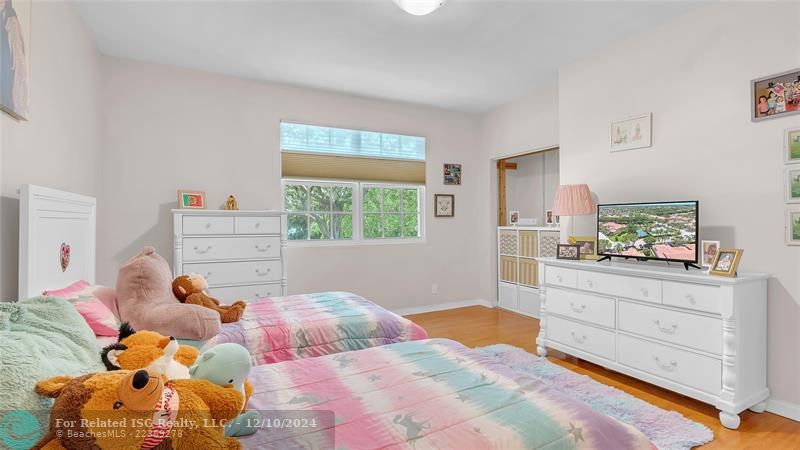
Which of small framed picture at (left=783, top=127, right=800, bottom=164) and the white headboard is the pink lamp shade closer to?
small framed picture at (left=783, top=127, right=800, bottom=164)

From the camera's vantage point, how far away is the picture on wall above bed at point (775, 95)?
7.55 ft

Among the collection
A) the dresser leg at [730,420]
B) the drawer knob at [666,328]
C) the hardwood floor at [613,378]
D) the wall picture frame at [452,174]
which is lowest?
the hardwood floor at [613,378]

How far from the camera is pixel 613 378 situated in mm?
2854

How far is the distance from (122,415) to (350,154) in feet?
13.1

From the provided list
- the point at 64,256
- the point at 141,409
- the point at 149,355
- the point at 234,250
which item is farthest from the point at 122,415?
the point at 234,250

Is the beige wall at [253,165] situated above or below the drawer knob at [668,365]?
above

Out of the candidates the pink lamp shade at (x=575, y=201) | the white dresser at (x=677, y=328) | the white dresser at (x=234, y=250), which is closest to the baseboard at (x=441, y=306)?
the white dresser at (x=234, y=250)

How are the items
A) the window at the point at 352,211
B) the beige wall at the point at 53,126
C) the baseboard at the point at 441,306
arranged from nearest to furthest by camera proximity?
the beige wall at the point at 53,126, the window at the point at 352,211, the baseboard at the point at 441,306

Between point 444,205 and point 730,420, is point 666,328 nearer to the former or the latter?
point 730,420

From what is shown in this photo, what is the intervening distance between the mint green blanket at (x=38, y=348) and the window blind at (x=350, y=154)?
3.20m

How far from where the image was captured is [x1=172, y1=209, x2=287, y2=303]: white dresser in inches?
129

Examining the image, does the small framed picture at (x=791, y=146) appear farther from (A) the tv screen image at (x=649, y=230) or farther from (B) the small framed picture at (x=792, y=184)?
(A) the tv screen image at (x=649, y=230)

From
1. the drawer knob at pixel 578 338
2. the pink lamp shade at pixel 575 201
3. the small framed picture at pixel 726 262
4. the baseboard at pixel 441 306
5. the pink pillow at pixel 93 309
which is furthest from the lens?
the baseboard at pixel 441 306

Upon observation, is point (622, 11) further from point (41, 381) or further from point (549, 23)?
point (41, 381)
